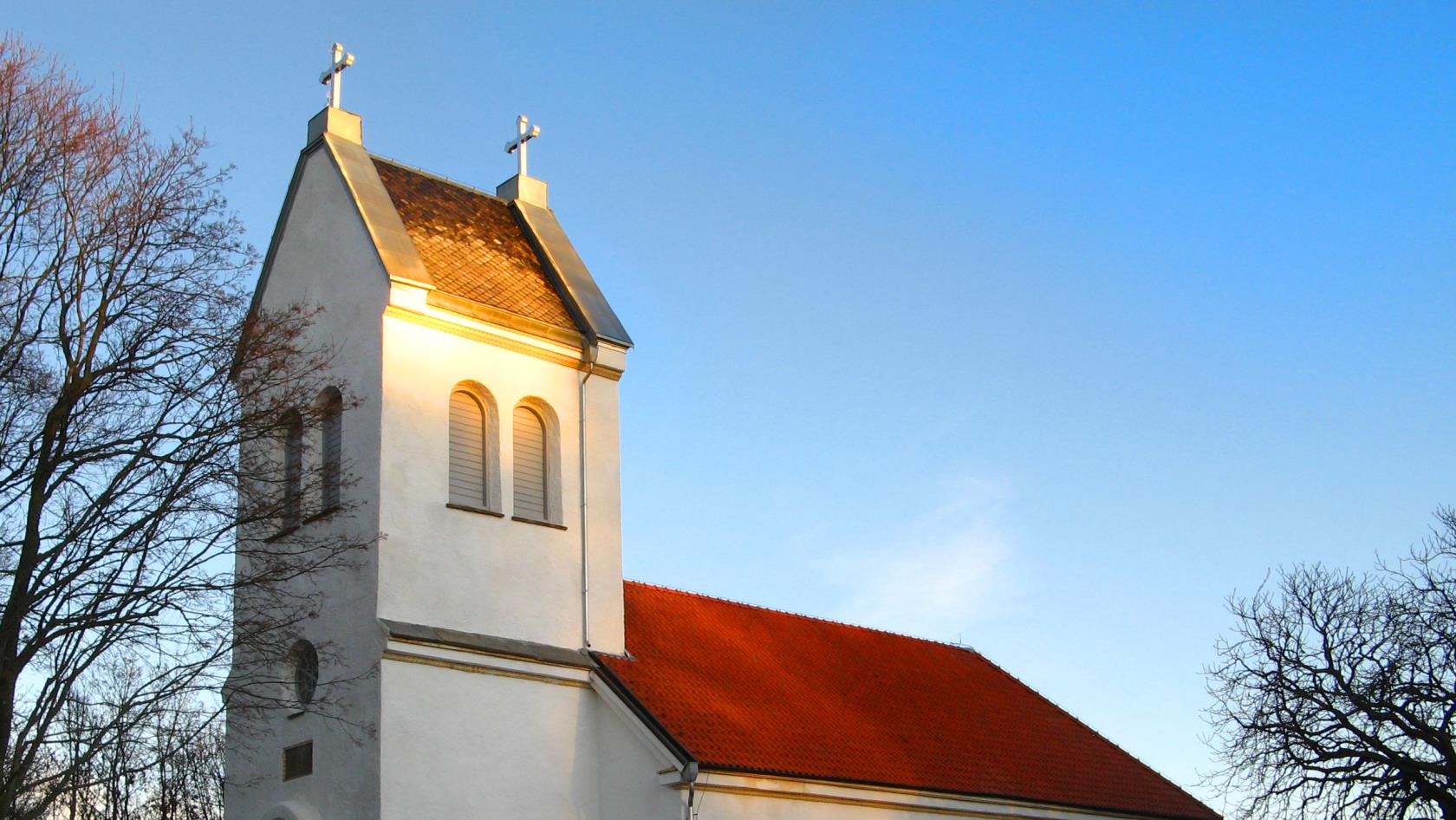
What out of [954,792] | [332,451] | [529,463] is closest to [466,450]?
[529,463]

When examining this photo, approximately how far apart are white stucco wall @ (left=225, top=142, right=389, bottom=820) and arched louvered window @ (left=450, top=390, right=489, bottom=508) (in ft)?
4.27

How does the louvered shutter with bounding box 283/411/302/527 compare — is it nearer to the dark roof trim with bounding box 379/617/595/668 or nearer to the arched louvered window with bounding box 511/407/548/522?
the dark roof trim with bounding box 379/617/595/668

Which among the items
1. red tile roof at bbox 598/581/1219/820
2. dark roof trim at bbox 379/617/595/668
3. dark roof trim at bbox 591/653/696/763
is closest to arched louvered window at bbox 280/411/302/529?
dark roof trim at bbox 379/617/595/668

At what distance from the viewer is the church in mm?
18734

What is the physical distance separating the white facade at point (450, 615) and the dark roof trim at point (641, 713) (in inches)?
4.1

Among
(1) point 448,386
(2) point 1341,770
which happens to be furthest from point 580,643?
(2) point 1341,770

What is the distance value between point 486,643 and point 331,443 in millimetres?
3624

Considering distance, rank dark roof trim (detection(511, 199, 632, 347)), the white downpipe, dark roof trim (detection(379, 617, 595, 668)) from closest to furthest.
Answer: dark roof trim (detection(379, 617, 595, 668)) → the white downpipe → dark roof trim (detection(511, 199, 632, 347))

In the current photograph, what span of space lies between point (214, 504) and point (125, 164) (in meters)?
3.60

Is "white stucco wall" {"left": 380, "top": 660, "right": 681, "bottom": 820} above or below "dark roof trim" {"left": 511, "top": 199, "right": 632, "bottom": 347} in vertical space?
below

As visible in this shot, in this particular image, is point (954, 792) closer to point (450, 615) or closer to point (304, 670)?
point (450, 615)

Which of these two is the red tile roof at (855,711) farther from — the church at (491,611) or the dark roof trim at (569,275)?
the dark roof trim at (569,275)

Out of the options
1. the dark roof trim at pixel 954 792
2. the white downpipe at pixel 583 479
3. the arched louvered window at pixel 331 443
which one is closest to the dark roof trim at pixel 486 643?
the white downpipe at pixel 583 479

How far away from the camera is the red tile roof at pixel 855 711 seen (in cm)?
2053
